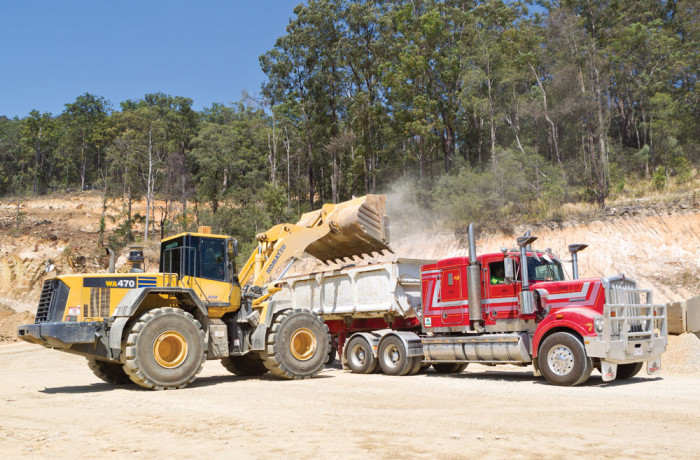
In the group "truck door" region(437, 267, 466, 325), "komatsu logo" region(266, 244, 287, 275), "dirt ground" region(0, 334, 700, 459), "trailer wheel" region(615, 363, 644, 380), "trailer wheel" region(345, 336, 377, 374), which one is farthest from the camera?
"trailer wheel" region(345, 336, 377, 374)

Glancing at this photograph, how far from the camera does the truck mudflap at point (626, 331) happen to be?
11.4 metres

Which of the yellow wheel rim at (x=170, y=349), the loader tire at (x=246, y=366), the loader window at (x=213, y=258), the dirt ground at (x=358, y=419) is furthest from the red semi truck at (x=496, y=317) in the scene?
the yellow wheel rim at (x=170, y=349)

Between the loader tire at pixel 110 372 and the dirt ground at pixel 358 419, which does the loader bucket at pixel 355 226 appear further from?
the loader tire at pixel 110 372

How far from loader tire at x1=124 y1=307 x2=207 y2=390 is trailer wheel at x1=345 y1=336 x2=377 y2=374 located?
5.02 meters

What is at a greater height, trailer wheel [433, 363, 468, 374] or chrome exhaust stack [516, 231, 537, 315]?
chrome exhaust stack [516, 231, 537, 315]

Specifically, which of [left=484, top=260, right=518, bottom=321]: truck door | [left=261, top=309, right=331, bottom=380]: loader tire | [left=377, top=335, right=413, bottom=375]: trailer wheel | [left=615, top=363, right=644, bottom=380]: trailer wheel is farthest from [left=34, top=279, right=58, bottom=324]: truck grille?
[left=615, top=363, right=644, bottom=380]: trailer wheel

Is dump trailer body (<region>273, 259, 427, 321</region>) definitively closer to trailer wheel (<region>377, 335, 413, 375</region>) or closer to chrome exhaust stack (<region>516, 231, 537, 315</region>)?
trailer wheel (<region>377, 335, 413, 375</region>)

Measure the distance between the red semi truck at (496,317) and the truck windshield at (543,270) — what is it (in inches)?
1.0

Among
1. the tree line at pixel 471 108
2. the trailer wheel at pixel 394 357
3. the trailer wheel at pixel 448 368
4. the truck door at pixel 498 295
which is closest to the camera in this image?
the truck door at pixel 498 295

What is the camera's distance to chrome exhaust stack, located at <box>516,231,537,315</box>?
1249 centimetres

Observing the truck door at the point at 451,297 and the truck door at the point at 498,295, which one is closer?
the truck door at the point at 498,295

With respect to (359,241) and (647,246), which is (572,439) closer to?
(359,241)

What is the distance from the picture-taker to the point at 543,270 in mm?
13484

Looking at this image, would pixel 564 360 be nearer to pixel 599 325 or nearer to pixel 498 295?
pixel 599 325
